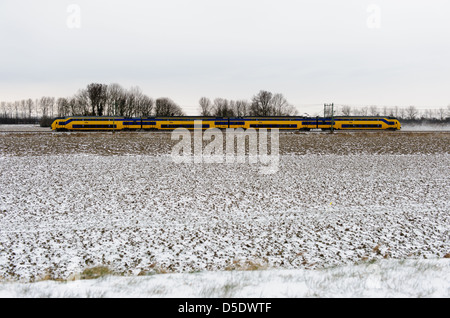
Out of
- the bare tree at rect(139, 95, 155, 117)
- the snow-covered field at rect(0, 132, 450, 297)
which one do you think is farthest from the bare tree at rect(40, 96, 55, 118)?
the snow-covered field at rect(0, 132, 450, 297)

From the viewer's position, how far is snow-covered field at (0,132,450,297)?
6.20 metres

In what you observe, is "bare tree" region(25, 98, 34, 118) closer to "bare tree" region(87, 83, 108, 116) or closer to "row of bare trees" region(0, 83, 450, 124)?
"row of bare trees" region(0, 83, 450, 124)

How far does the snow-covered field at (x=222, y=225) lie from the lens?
6.20 m

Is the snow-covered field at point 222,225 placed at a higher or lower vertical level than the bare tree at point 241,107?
lower

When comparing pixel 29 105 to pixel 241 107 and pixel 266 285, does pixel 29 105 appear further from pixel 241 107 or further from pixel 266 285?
pixel 266 285

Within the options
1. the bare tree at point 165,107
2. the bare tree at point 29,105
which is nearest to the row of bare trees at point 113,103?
the bare tree at point 165,107

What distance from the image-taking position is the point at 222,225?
45.3 ft

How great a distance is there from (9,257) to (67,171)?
47.9 feet

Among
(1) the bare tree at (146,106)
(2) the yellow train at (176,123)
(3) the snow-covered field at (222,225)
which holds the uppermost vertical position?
(1) the bare tree at (146,106)

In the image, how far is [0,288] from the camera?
17.5ft

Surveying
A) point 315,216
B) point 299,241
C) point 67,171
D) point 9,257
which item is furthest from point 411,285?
point 67,171

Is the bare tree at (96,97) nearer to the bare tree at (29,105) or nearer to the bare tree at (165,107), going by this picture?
the bare tree at (165,107)

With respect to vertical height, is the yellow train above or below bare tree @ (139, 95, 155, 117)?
below
